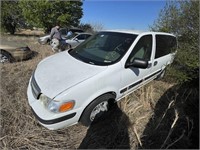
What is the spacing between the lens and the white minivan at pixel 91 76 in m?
2.32

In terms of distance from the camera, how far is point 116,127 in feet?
9.66

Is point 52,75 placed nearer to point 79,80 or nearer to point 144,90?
point 79,80

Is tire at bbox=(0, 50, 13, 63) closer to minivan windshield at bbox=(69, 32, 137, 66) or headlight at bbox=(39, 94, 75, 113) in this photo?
minivan windshield at bbox=(69, 32, 137, 66)

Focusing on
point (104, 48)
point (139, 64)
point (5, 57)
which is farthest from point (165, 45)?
point (5, 57)

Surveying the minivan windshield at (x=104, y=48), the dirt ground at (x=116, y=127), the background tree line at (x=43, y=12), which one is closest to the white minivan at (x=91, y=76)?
the minivan windshield at (x=104, y=48)

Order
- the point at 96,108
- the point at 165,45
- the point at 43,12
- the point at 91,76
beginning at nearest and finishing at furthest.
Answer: the point at 91,76 < the point at 96,108 < the point at 165,45 < the point at 43,12

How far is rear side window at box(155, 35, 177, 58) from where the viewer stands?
3.79m

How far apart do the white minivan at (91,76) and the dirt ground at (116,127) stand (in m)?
0.34

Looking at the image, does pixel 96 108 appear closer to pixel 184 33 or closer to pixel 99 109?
pixel 99 109

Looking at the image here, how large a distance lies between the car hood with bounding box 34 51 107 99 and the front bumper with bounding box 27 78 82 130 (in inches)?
9.9

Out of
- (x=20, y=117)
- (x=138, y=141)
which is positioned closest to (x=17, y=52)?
(x=20, y=117)

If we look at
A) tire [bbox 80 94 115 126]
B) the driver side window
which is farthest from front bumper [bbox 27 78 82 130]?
the driver side window

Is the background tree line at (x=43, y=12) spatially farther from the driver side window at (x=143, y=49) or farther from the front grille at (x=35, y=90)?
the front grille at (x=35, y=90)

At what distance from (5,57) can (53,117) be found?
4.34 metres
